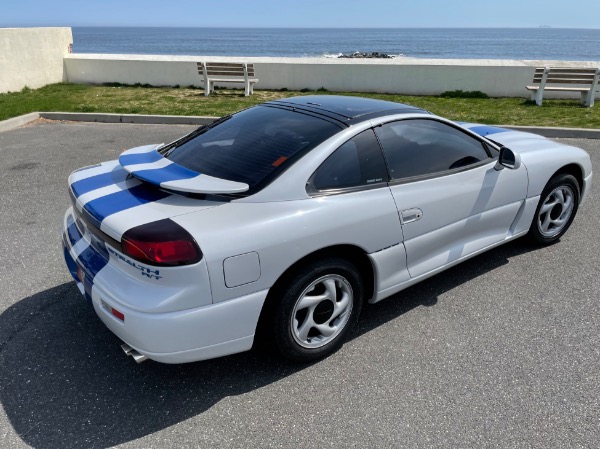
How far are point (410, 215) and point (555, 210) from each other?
2112 mm

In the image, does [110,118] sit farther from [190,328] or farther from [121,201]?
[190,328]

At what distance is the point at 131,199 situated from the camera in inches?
109

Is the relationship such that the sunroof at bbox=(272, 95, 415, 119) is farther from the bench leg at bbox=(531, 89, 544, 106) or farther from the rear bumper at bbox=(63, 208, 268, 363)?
the bench leg at bbox=(531, 89, 544, 106)

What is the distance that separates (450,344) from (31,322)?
112 inches

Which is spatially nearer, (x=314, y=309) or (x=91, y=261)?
(x=91, y=261)

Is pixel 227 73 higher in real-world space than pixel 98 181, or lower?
lower

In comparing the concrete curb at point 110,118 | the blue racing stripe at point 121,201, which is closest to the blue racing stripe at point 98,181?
the blue racing stripe at point 121,201

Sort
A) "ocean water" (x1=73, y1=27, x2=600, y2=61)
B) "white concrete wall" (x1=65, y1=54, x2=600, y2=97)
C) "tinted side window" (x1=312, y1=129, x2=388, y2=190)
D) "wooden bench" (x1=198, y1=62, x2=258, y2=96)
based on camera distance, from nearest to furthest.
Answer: "tinted side window" (x1=312, y1=129, x2=388, y2=190) < "white concrete wall" (x1=65, y1=54, x2=600, y2=97) < "wooden bench" (x1=198, y1=62, x2=258, y2=96) < "ocean water" (x1=73, y1=27, x2=600, y2=61)

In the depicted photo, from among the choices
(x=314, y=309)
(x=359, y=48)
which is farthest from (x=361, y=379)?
(x=359, y=48)

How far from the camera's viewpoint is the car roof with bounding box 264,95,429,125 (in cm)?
329

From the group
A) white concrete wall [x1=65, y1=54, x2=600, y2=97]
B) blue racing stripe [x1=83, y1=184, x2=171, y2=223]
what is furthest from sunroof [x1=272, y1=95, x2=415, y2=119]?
white concrete wall [x1=65, y1=54, x2=600, y2=97]

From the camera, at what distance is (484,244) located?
3.88 m

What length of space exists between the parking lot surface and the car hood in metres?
0.94

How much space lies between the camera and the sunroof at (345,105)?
3.37 m
